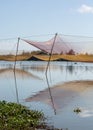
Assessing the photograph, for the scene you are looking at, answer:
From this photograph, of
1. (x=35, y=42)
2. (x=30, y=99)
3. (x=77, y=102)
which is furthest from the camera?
(x=35, y=42)

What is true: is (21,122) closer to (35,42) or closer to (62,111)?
(62,111)

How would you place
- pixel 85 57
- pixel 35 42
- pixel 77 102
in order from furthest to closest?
pixel 85 57
pixel 35 42
pixel 77 102

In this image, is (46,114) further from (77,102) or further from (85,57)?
(85,57)

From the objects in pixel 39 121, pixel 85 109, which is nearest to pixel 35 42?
pixel 85 109

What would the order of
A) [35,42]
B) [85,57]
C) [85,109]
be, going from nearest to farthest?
[85,109], [35,42], [85,57]

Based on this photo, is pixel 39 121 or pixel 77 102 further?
pixel 77 102

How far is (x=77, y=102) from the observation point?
654 inches

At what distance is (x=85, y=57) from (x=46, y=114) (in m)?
33.6

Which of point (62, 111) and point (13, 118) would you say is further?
point (62, 111)

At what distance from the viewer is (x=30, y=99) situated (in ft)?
58.5

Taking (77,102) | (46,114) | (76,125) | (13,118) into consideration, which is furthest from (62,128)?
(77,102)

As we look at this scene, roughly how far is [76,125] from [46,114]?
2227 mm

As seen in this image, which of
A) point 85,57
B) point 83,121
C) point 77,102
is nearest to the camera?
point 83,121

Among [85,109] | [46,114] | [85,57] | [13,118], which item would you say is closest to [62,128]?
[13,118]
